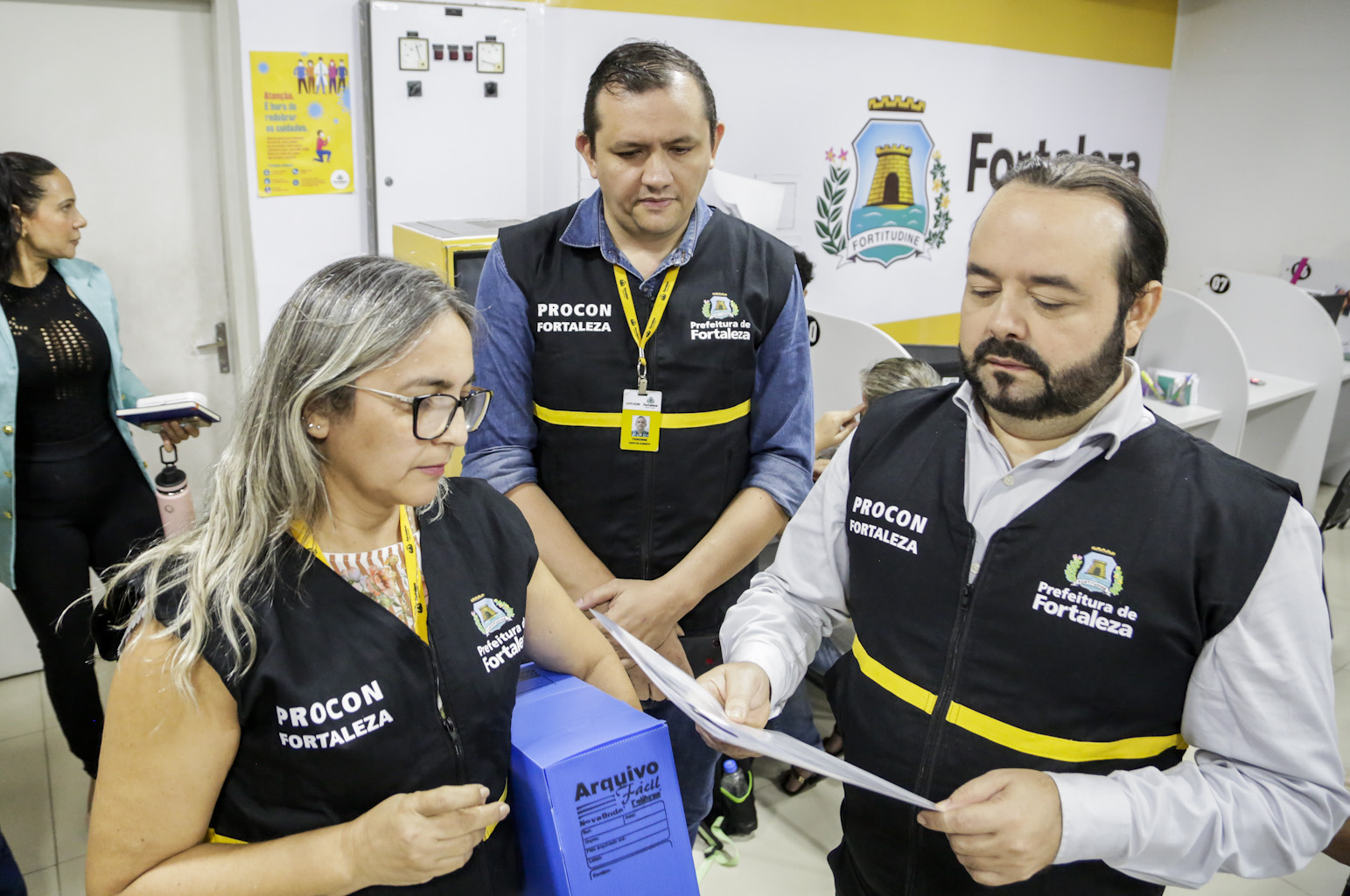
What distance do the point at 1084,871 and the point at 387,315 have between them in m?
1.14

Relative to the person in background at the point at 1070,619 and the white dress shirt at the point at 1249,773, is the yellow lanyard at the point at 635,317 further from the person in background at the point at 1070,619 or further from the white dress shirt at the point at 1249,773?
the white dress shirt at the point at 1249,773

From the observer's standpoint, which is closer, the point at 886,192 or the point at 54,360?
the point at 54,360

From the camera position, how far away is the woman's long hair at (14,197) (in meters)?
2.63

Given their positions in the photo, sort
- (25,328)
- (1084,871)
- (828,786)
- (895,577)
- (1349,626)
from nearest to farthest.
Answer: (1084,871) < (895,577) < (25,328) < (828,786) < (1349,626)

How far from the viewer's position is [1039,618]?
118 cm

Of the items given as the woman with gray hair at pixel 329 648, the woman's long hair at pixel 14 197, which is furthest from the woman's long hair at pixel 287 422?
the woman's long hair at pixel 14 197

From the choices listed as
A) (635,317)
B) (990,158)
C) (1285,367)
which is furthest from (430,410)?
(1285,367)

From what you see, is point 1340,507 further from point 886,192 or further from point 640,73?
point 640,73

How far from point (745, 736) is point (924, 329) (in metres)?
4.74

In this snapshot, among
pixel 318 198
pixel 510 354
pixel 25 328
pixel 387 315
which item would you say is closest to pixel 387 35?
pixel 318 198

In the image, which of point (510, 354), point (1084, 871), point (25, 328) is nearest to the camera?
point (1084, 871)

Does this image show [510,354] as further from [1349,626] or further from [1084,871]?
[1349,626]

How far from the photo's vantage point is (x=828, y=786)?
10.4ft

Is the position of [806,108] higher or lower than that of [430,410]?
higher
